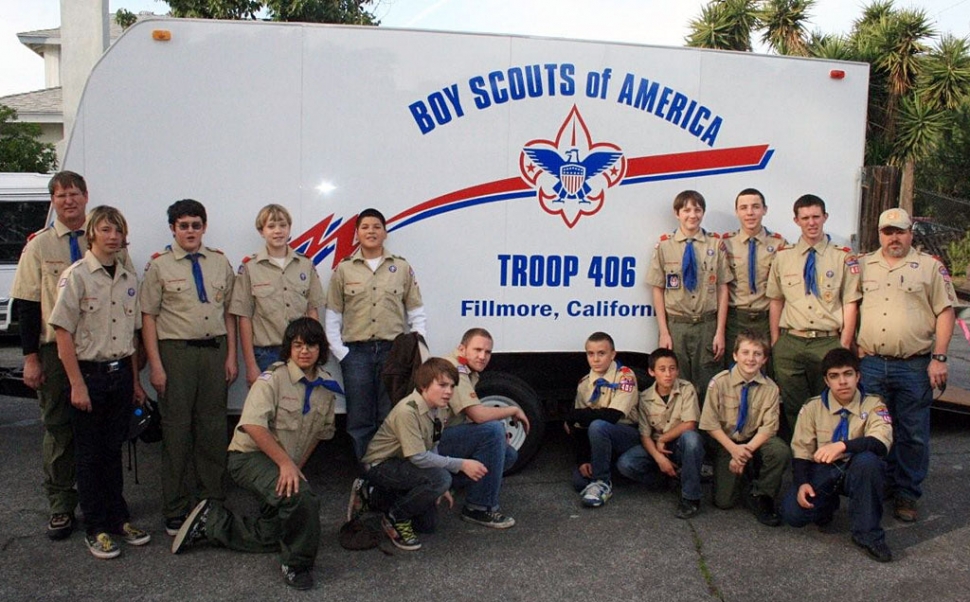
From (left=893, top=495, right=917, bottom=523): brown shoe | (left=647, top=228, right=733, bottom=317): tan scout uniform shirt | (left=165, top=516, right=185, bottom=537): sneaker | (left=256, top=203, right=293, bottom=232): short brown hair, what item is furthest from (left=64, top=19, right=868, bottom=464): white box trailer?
(left=893, top=495, right=917, bottom=523): brown shoe

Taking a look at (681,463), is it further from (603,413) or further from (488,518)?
(488,518)

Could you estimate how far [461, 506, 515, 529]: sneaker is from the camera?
4516mm

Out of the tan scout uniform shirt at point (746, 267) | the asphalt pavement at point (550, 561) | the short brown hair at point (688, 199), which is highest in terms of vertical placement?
the short brown hair at point (688, 199)

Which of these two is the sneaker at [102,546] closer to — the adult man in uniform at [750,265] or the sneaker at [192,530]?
the sneaker at [192,530]

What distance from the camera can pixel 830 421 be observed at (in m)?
4.47

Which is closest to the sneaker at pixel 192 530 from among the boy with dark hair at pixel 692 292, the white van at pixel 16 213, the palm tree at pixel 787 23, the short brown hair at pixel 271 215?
the short brown hair at pixel 271 215

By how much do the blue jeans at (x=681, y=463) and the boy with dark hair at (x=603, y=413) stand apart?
9 cm

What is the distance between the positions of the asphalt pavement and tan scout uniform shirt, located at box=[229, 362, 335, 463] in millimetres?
551

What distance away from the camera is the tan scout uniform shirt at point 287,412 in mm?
4000

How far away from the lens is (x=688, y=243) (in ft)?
17.1

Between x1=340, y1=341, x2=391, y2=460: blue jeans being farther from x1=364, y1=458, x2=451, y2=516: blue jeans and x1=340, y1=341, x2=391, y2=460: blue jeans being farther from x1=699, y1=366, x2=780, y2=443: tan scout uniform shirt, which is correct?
x1=699, y1=366, x2=780, y2=443: tan scout uniform shirt

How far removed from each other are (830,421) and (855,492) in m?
0.41

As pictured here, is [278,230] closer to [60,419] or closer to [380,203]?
[380,203]

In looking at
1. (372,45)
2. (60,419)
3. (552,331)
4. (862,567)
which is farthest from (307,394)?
(862,567)
